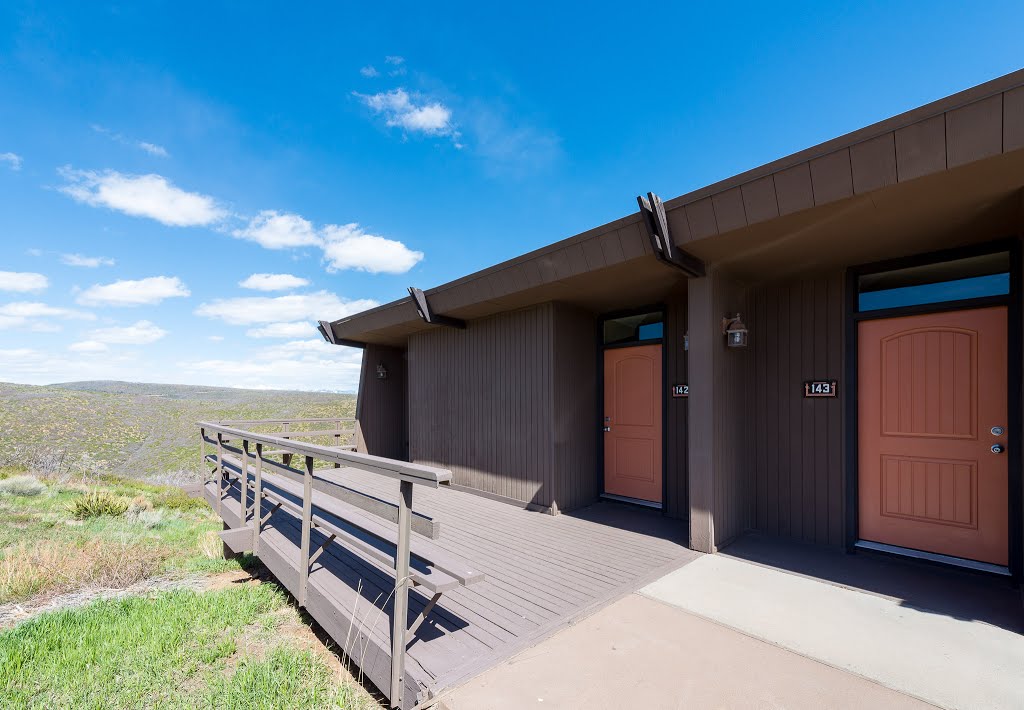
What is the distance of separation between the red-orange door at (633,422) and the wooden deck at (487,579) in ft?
1.06

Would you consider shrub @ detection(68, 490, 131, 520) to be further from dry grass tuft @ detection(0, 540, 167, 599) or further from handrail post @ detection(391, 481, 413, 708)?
Result: handrail post @ detection(391, 481, 413, 708)

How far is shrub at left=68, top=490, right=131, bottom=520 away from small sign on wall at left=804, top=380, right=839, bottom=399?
8.99 meters

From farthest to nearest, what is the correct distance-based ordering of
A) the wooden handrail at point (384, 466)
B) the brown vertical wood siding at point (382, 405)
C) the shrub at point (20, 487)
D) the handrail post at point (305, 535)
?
the brown vertical wood siding at point (382, 405) < the shrub at point (20, 487) < the handrail post at point (305, 535) < the wooden handrail at point (384, 466)

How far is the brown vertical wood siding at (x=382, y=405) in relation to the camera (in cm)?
792

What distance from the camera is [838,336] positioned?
346cm

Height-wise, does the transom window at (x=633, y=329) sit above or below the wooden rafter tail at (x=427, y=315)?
below

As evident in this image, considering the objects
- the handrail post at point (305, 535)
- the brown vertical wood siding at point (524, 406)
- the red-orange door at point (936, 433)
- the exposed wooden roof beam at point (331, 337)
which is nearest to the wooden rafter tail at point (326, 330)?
the exposed wooden roof beam at point (331, 337)

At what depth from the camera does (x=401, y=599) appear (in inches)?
70.4

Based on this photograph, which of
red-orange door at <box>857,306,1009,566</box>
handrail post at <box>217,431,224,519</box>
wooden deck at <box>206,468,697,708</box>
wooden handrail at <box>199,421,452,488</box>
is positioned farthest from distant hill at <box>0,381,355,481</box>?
red-orange door at <box>857,306,1009,566</box>

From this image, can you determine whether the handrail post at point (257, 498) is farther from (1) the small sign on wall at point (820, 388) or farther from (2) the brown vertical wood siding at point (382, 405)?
(1) the small sign on wall at point (820, 388)

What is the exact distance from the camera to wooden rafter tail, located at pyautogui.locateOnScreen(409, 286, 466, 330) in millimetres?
5484

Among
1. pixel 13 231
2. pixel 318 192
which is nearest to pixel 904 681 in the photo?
pixel 318 192

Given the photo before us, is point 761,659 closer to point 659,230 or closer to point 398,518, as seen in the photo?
point 398,518

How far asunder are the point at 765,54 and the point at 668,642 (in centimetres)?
565
